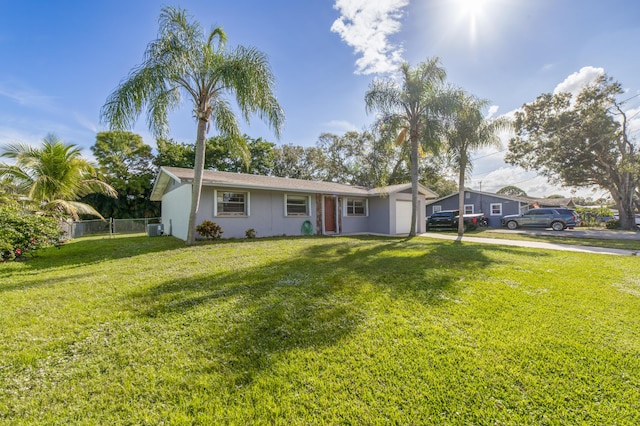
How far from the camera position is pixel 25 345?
2.59 m

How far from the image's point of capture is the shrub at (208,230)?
10039 mm

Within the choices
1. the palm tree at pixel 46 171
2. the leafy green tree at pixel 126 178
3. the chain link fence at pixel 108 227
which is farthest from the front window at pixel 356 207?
the leafy green tree at pixel 126 178

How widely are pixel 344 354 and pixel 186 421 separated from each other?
1.34 m

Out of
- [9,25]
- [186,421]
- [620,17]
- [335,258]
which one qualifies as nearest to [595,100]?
[620,17]

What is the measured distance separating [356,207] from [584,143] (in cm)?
1828

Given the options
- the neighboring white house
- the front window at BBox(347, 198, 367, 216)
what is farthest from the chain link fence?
the front window at BBox(347, 198, 367, 216)

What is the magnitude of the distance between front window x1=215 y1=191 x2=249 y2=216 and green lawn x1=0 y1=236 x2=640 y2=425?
20.0 ft

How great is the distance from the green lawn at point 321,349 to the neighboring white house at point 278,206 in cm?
606

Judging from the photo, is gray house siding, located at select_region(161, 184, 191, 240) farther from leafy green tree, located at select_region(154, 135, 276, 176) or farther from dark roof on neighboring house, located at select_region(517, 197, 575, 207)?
dark roof on neighboring house, located at select_region(517, 197, 575, 207)

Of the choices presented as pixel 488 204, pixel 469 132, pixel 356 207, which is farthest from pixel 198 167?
pixel 488 204

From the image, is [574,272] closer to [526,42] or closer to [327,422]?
[327,422]

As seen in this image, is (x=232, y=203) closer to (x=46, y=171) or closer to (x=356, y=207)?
(x=356, y=207)

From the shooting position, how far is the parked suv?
1689cm

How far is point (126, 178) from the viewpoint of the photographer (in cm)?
2517
